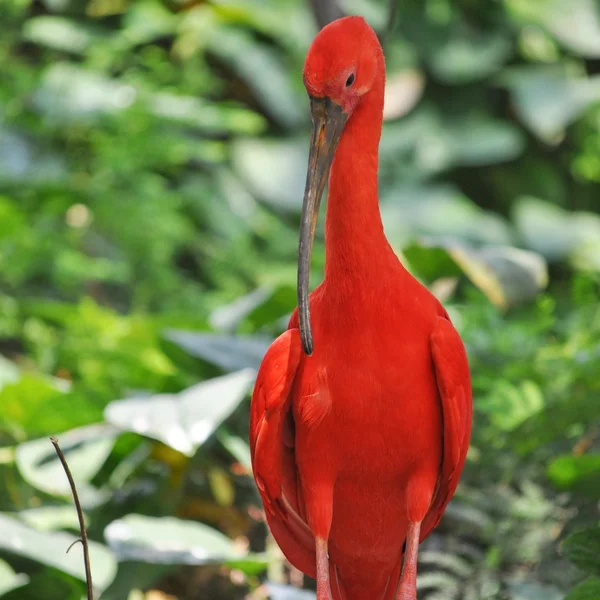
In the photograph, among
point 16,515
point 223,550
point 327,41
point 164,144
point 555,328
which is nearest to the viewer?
point 327,41

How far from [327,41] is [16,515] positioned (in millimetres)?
1801

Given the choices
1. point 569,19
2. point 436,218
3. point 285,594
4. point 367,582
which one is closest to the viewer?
point 367,582

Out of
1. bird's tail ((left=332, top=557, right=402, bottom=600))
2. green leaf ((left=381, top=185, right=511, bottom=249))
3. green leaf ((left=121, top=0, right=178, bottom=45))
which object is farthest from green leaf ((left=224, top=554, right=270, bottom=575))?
green leaf ((left=121, top=0, right=178, bottom=45))

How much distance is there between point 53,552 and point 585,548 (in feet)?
3.93

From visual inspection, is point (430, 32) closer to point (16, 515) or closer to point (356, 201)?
point (16, 515)

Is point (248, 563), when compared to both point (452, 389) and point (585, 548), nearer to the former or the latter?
point (585, 548)

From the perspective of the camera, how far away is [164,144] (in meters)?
4.51

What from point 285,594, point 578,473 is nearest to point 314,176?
point 285,594

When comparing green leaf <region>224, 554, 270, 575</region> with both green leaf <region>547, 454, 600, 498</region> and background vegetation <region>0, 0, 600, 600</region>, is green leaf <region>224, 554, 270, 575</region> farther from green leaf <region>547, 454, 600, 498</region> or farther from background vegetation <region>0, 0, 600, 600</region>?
green leaf <region>547, 454, 600, 498</region>

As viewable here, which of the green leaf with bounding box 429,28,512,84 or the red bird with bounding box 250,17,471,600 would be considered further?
the green leaf with bounding box 429,28,512,84

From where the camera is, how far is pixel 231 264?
490cm

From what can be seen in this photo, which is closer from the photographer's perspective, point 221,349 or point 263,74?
point 221,349

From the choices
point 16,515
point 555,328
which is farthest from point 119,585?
point 555,328

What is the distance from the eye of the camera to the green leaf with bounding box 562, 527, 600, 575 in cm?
186
